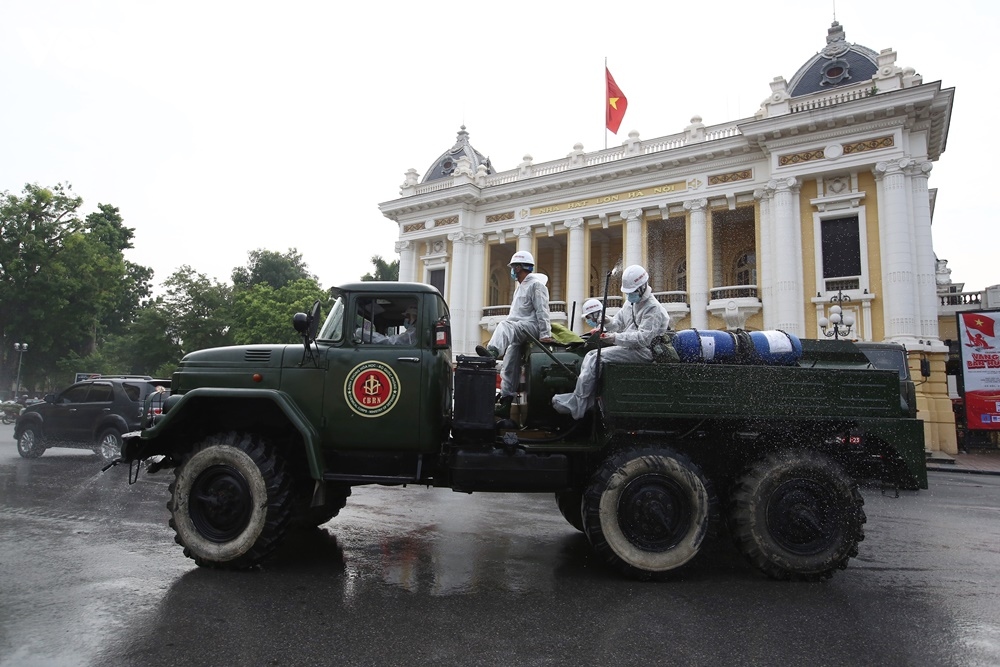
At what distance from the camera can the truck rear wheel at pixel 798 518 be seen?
4664 millimetres

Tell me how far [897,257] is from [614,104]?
1506 cm

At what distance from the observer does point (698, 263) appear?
2516 centimetres

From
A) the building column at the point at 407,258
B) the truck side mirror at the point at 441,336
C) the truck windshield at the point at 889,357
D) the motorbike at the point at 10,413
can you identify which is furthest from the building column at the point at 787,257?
the motorbike at the point at 10,413

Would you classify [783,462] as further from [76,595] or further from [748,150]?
[748,150]

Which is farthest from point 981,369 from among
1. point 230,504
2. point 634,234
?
point 230,504

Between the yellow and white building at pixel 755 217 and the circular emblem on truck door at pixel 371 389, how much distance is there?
19971 millimetres

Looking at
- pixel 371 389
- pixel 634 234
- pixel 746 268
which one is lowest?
pixel 371 389

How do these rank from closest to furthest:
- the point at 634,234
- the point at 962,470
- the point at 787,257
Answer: the point at 962,470
the point at 787,257
the point at 634,234

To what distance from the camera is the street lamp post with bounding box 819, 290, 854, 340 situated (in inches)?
716

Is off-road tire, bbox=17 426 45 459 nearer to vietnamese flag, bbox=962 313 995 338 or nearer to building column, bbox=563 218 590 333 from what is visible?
building column, bbox=563 218 590 333

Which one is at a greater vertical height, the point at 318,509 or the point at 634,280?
the point at 634,280

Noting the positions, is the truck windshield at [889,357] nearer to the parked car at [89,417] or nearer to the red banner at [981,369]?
the red banner at [981,369]

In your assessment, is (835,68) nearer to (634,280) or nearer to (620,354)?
(634,280)

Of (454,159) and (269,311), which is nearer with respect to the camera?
(454,159)
